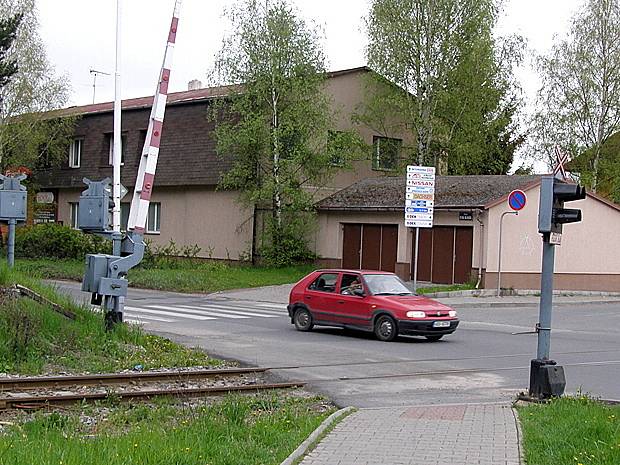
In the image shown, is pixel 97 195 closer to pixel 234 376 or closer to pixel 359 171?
pixel 234 376

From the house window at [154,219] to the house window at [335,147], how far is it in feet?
36.0

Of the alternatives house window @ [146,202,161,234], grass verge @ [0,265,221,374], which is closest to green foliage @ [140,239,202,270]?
house window @ [146,202,161,234]

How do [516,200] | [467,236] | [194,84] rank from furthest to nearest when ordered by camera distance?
1. [194,84]
2. [467,236]
3. [516,200]

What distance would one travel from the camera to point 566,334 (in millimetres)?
22125

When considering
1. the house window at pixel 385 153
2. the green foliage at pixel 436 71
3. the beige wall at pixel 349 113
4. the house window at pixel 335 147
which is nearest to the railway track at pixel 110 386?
the house window at pixel 335 147

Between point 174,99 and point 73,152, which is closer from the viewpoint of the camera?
point 174,99

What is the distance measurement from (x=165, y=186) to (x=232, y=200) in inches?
174

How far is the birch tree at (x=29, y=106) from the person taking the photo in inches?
1877

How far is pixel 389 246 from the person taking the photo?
36781 mm

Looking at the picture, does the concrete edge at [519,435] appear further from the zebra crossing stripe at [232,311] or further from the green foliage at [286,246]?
the green foliage at [286,246]

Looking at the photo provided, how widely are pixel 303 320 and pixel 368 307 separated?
2007 mm

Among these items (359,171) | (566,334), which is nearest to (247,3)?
(359,171)

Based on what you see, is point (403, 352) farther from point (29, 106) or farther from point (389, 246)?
point (29, 106)

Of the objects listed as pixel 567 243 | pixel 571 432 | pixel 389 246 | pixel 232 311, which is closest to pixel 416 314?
pixel 232 311
